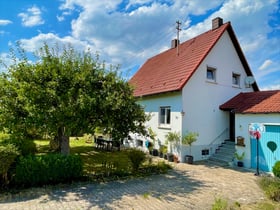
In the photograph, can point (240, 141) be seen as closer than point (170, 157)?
Yes

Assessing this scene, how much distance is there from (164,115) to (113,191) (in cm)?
934

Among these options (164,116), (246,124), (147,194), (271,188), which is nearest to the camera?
(271,188)

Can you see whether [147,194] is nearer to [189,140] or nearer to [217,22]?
[189,140]

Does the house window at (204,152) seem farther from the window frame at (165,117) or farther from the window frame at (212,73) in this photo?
the window frame at (212,73)

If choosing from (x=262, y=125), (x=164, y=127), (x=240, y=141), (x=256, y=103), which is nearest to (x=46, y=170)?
(x=164, y=127)

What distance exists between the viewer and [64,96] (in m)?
9.37

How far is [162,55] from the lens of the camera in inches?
939

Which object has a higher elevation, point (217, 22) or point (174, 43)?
point (174, 43)

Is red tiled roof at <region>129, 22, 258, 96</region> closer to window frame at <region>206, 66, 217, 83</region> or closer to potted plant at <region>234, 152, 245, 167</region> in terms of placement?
window frame at <region>206, 66, 217, 83</region>

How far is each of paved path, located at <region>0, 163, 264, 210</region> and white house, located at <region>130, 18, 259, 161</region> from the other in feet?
15.9

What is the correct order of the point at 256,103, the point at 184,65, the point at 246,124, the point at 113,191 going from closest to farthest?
the point at 113,191 < the point at 246,124 < the point at 256,103 < the point at 184,65

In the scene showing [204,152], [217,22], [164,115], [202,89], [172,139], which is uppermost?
[217,22]

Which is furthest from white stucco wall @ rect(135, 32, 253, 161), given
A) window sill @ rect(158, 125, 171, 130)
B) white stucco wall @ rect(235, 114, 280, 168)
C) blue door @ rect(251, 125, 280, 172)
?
blue door @ rect(251, 125, 280, 172)

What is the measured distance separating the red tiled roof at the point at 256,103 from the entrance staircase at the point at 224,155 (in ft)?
8.73
